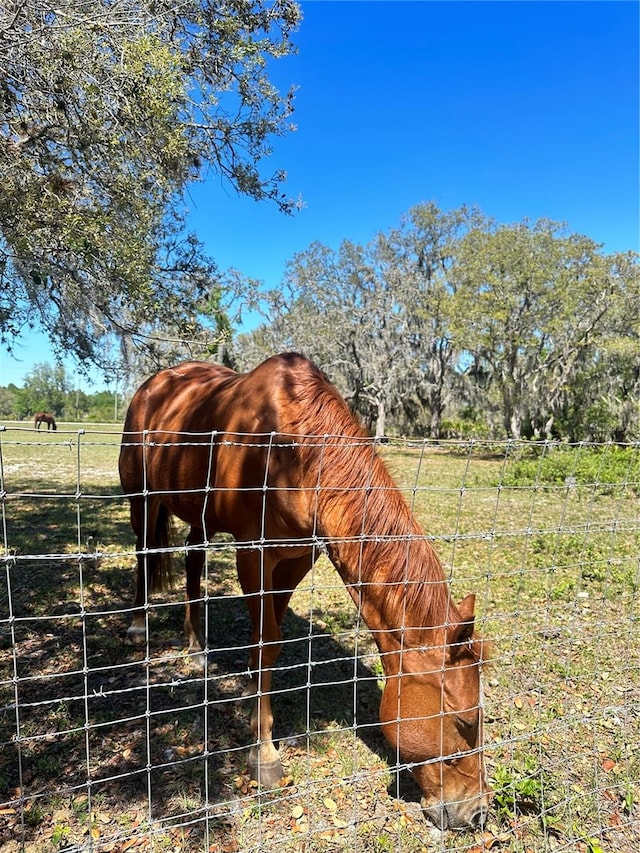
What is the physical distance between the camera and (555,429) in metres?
21.7

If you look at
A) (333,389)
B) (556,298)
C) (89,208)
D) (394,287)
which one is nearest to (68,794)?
(333,389)

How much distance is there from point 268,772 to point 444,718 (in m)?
0.99

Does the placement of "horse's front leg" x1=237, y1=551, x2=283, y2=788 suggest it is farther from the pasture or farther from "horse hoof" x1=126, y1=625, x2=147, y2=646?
"horse hoof" x1=126, y1=625, x2=147, y2=646

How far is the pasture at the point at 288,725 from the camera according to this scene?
6.88ft

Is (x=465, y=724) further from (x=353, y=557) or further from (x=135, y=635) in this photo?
(x=135, y=635)

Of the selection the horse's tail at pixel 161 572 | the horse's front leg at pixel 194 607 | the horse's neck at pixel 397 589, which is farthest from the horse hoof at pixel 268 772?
the horse's tail at pixel 161 572

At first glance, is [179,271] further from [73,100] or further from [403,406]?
[403,406]

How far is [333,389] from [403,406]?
91.9 ft

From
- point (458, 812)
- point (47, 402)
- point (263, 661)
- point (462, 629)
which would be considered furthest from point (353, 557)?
point (47, 402)

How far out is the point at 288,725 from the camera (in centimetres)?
288

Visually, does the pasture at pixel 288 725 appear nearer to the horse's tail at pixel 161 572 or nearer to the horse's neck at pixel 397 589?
the horse's neck at pixel 397 589

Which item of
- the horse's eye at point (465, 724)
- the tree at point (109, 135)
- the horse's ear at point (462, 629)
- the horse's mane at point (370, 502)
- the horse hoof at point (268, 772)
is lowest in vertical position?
the horse hoof at point (268, 772)

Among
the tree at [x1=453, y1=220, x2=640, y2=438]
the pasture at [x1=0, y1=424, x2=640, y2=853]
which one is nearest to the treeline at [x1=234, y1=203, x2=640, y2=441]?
the tree at [x1=453, y1=220, x2=640, y2=438]

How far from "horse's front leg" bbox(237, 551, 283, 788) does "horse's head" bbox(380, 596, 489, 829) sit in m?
0.67
